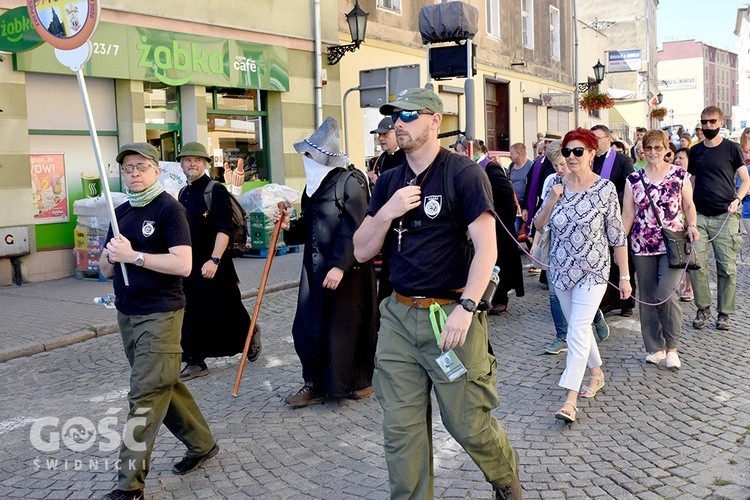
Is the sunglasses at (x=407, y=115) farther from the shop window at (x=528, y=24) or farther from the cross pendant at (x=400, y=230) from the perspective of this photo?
the shop window at (x=528, y=24)

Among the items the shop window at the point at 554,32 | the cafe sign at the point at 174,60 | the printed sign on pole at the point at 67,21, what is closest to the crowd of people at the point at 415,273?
the printed sign on pole at the point at 67,21

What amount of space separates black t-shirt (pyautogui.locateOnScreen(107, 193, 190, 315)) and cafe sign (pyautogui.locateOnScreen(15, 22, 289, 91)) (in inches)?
313

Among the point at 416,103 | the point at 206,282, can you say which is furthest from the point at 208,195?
the point at 416,103

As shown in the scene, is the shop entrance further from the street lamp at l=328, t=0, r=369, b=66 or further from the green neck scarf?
the green neck scarf

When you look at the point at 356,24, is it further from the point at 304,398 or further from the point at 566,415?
the point at 566,415

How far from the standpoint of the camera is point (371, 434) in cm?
491

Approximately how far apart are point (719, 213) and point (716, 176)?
1.23ft

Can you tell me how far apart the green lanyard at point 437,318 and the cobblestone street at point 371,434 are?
112cm

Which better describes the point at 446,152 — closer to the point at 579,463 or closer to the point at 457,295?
the point at 457,295

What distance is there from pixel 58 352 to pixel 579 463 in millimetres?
5288

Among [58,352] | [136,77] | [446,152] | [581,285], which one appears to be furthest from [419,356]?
[136,77]

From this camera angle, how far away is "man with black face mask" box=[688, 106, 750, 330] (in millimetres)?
7648

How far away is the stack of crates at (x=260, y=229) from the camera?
13.2 metres

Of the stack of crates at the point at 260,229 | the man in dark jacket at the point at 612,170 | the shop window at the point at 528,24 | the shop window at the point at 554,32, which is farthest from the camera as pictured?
the shop window at the point at 554,32
